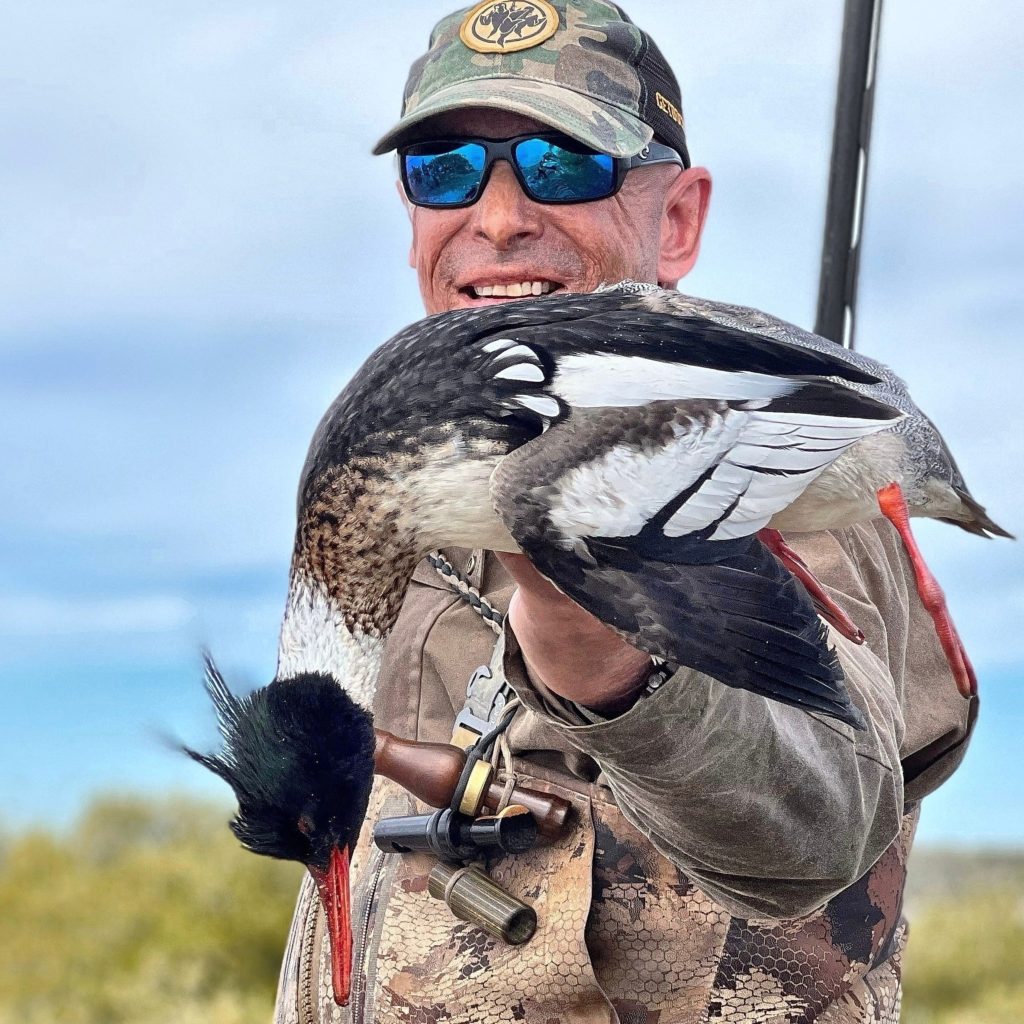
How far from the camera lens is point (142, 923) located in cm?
623

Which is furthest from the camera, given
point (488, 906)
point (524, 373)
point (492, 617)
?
point (492, 617)

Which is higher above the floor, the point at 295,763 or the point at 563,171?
the point at 563,171

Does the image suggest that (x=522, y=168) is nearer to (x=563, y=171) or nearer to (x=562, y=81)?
(x=563, y=171)

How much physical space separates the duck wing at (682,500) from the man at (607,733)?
0.21m

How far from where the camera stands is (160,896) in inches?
240

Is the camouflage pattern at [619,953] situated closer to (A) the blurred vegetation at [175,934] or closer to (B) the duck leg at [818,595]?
(B) the duck leg at [818,595]

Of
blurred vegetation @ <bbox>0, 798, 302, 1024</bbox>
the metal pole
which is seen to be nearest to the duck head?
the metal pole

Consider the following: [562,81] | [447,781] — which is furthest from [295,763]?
[562,81]

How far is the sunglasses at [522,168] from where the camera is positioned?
2.95 m

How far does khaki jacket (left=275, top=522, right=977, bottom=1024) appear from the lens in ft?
6.66

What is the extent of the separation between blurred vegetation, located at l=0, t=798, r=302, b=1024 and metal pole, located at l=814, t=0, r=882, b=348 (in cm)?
299

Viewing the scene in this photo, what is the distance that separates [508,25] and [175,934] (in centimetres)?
426

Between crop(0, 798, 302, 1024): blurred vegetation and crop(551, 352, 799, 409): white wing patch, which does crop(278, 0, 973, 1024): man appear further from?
crop(0, 798, 302, 1024): blurred vegetation

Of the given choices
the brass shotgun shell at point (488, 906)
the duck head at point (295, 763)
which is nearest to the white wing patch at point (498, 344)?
the duck head at point (295, 763)
